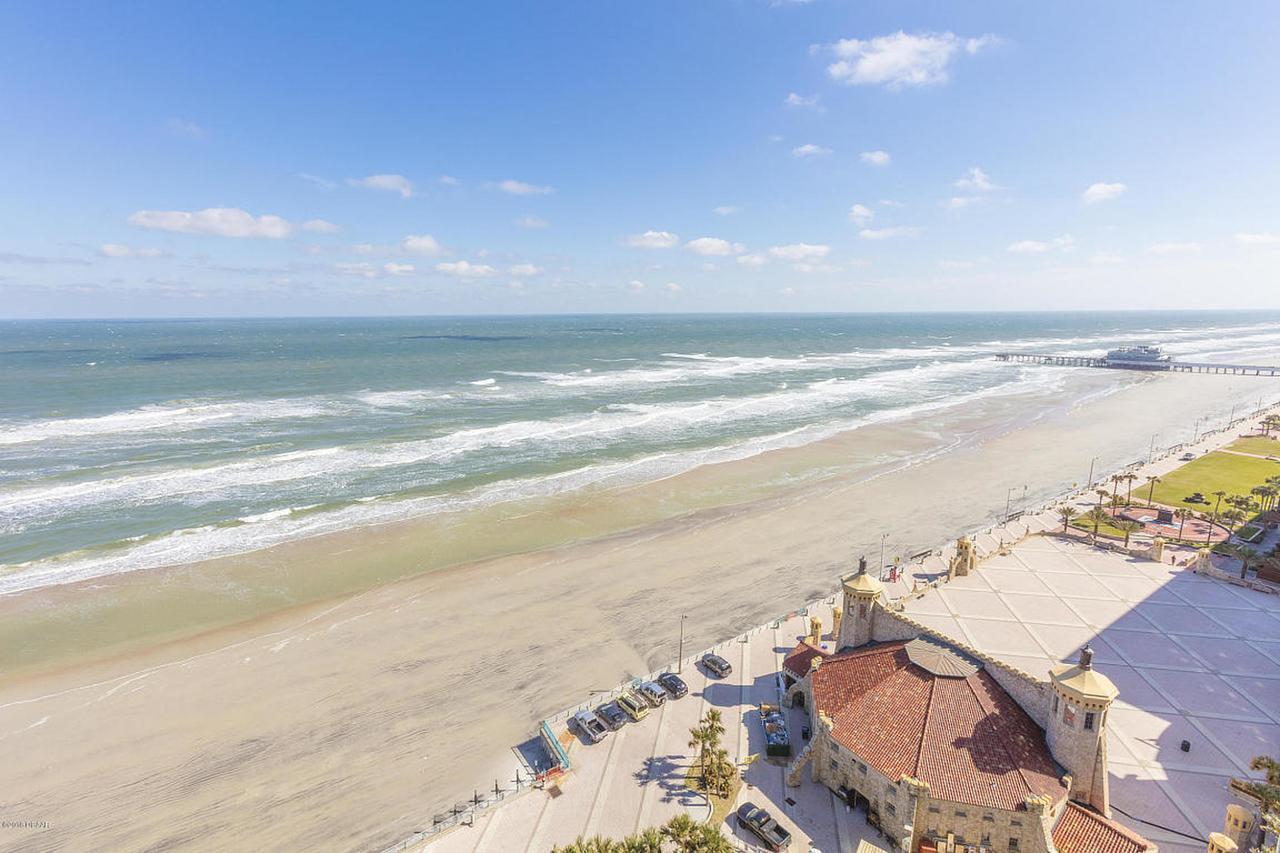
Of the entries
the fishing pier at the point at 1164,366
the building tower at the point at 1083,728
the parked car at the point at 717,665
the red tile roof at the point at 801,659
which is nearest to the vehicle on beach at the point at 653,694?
the parked car at the point at 717,665

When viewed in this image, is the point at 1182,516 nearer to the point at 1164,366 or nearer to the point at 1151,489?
the point at 1151,489

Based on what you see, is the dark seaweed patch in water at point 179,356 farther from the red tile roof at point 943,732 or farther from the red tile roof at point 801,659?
the red tile roof at point 943,732

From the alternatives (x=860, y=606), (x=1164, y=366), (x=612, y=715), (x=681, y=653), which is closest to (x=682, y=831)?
(x=612, y=715)

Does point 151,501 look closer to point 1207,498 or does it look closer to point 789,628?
point 789,628

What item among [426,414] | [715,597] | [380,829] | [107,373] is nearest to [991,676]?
[715,597]

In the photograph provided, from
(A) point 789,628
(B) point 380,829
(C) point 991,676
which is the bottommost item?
(B) point 380,829

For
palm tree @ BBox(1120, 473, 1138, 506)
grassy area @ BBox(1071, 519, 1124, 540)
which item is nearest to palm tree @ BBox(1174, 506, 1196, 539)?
palm tree @ BBox(1120, 473, 1138, 506)
